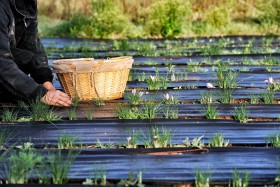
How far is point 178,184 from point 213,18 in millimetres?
15085

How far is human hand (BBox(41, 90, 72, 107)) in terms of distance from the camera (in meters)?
4.63

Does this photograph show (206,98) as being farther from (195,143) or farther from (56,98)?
(195,143)

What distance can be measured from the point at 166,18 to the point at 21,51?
1144 centimetres

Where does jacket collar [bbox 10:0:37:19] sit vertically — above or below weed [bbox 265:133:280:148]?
above

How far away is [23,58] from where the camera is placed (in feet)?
17.5

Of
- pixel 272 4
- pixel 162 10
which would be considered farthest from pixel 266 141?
pixel 272 4

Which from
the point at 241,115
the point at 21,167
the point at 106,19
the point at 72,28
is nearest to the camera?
the point at 21,167

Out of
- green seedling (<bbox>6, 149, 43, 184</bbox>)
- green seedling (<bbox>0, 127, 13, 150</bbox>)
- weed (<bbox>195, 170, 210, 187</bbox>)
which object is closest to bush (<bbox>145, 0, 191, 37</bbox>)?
green seedling (<bbox>0, 127, 13, 150</bbox>)

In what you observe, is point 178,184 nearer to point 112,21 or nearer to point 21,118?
point 21,118

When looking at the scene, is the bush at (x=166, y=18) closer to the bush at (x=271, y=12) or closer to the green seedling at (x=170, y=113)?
the bush at (x=271, y=12)

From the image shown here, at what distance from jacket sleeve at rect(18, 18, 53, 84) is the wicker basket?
0.62ft

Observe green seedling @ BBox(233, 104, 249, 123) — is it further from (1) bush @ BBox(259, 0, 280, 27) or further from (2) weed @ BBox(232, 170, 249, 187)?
(1) bush @ BBox(259, 0, 280, 27)

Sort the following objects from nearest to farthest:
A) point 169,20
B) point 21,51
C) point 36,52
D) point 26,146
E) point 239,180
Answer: point 239,180 < point 26,146 < point 21,51 < point 36,52 < point 169,20

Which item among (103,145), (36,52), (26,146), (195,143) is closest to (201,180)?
(195,143)
